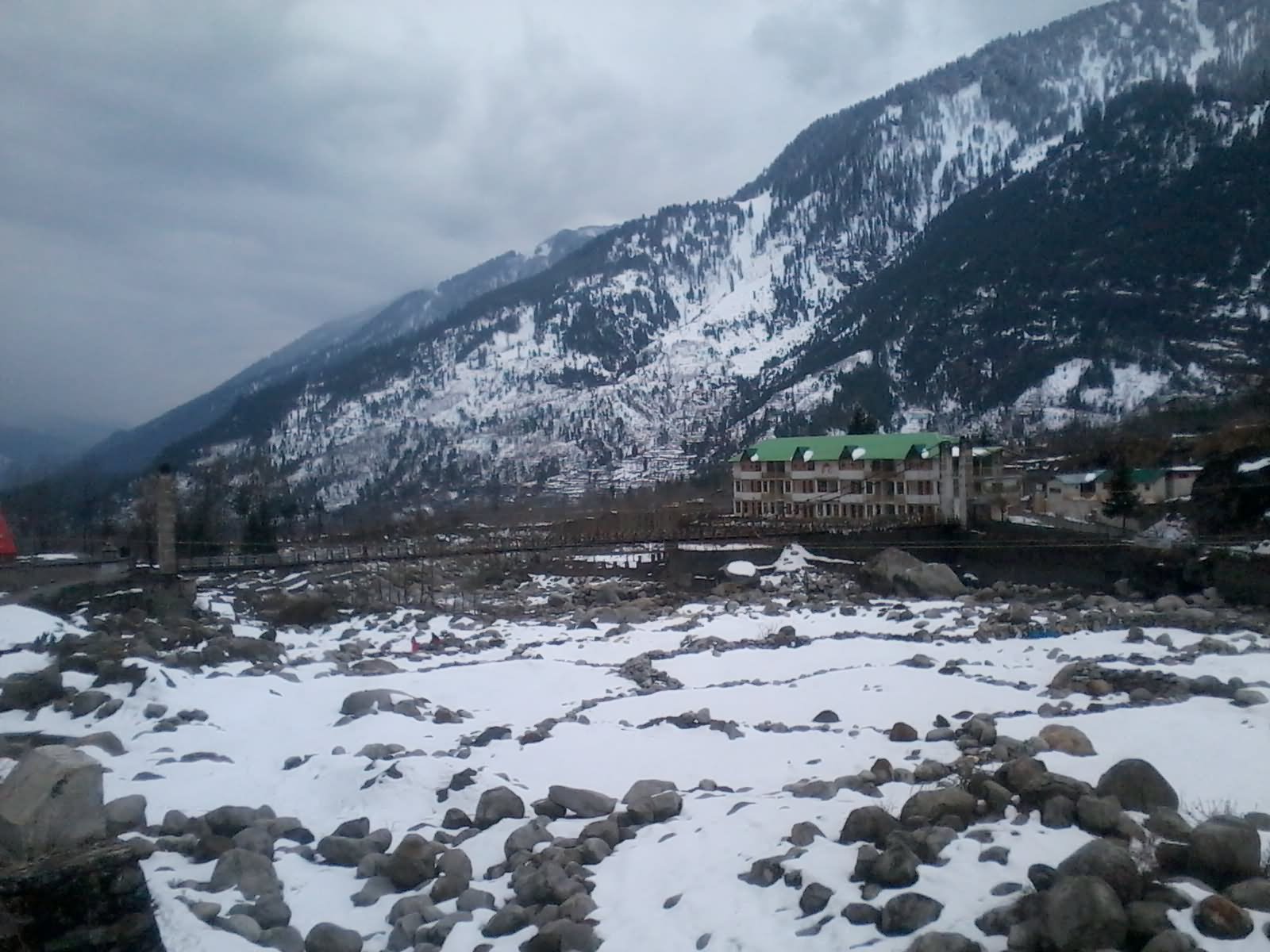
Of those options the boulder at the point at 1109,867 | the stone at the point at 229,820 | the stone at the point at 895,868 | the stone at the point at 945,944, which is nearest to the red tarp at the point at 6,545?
the stone at the point at 229,820

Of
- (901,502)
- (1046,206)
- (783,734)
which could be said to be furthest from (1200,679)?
(1046,206)

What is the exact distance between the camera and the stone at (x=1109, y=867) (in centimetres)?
418

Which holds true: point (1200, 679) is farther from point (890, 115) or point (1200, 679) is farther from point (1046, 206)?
point (890, 115)

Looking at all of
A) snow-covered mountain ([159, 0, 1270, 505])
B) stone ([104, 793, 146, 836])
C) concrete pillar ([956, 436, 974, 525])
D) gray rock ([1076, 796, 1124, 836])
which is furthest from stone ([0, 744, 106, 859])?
snow-covered mountain ([159, 0, 1270, 505])

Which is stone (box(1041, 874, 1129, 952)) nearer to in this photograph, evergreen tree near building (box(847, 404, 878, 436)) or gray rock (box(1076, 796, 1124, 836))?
gray rock (box(1076, 796, 1124, 836))

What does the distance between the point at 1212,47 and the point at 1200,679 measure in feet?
506

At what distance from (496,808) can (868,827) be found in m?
3.18

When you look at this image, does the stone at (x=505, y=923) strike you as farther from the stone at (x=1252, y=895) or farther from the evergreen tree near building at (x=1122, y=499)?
the evergreen tree near building at (x=1122, y=499)

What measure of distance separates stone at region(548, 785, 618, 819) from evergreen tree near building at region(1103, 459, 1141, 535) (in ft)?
92.2

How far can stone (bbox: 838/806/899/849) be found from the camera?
5594 mm

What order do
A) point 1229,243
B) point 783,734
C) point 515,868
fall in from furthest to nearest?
point 1229,243
point 783,734
point 515,868

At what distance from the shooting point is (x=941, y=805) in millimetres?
5688

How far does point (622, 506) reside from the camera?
183 ft

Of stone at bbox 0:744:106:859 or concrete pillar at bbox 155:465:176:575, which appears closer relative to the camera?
stone at bbox 0:744:106:859
